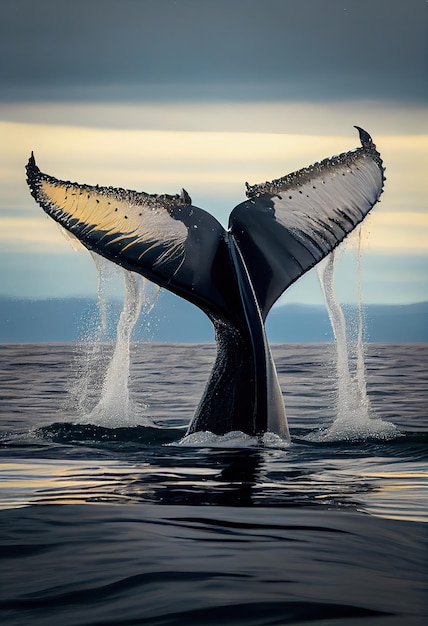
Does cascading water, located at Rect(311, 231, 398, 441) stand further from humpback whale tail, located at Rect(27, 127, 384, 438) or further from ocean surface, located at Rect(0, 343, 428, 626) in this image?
humpback whale tail, located at Rect(27, 127, 384, 438)

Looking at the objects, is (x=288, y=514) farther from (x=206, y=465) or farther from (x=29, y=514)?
Result: (x=206, y=465)

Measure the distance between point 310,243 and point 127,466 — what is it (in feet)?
6.38

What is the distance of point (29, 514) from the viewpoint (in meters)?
5.46

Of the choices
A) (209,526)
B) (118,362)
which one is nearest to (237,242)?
(118,362)

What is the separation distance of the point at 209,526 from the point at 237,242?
307cm

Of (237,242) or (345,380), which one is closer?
(237,242)

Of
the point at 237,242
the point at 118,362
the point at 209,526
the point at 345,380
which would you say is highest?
the point at 237,242

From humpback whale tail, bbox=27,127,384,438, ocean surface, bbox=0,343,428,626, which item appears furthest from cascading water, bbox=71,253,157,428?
humpback whale tail, bbox=27,127,384,438

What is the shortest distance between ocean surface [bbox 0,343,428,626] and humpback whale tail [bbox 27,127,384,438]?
0.39 m

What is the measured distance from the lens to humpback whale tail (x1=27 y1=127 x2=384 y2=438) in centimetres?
736

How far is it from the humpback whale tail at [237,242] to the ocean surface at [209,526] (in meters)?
0.39

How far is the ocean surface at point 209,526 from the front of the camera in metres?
3.81

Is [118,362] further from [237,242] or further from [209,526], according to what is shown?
[209,526]

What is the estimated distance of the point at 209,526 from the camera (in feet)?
17.0
